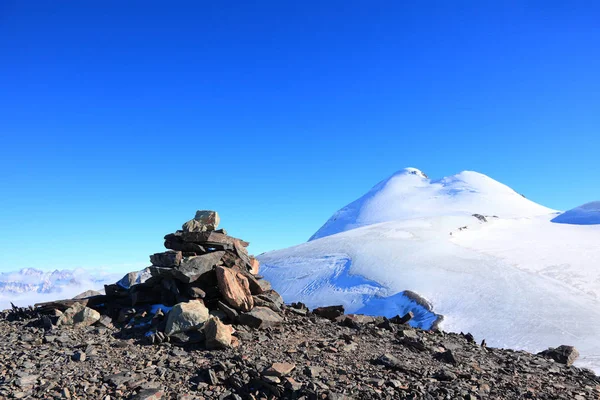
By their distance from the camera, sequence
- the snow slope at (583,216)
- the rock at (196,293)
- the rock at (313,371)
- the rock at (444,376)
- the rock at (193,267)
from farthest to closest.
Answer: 1. the snow slope at (583,216)
2. the rock at (193,267)
3. the rock at (196,293)
4. the rock at (444,376)
5. the rock at (313,371)

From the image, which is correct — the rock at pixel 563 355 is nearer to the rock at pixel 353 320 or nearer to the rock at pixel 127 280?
the rock at pixel 353 320

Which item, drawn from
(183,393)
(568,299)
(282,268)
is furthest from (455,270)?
(183,393)

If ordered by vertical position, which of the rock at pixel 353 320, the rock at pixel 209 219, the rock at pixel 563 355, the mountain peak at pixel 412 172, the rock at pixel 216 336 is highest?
the mountain peak at pixel 412 172

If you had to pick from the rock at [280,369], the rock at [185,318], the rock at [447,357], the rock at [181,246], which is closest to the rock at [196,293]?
the rock at [185,318]

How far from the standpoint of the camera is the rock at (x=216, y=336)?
→ 30.8ft

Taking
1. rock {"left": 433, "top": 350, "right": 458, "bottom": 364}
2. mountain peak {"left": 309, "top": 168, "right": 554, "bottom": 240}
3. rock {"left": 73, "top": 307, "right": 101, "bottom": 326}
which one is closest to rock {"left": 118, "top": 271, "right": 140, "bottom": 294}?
rock {"left": 73, "top": 307, "right": 101, "bottom": 326}

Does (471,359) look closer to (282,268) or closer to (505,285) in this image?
(505,285)

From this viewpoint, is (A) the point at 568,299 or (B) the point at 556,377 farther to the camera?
(A) the point at 568,299

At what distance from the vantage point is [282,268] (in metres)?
47.6

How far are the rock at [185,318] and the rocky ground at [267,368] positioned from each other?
463 mm

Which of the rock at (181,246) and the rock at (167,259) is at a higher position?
the rock at (181,246)

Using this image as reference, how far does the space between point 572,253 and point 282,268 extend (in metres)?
33.5

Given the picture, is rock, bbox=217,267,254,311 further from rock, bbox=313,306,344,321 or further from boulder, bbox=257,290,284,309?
rock, bbox=313,306,344,321

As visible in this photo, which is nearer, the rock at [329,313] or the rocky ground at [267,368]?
the rocky ground at [267,368]
